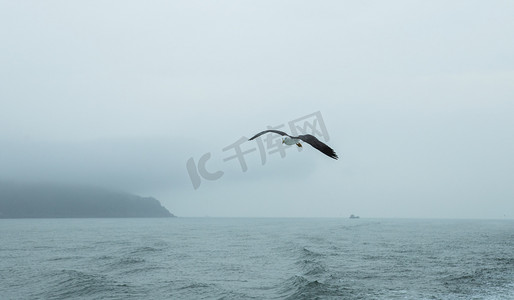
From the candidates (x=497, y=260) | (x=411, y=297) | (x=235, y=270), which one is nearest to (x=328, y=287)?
(x=411, y=297)

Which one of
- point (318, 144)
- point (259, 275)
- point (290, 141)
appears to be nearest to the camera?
point (318, 144)

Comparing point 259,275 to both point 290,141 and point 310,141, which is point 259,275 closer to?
point 290,141

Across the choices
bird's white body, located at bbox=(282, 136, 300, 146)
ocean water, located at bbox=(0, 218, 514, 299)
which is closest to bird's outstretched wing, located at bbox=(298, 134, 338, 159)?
bird's white body, located at bbox=(282, 136, 300, 146)

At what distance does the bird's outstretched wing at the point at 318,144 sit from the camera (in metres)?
12.0

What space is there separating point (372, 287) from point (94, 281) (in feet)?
65.5

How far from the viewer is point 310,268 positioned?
116ft

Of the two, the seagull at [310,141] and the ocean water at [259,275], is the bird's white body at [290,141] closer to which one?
the seagull at [310,141]

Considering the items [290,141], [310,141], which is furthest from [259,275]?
[310,141]

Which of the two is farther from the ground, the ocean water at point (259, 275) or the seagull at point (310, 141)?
the seagull at point (310, 141)

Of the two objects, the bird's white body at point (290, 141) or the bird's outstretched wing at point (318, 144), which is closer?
the bird's outstretched wing at point (318, 144)

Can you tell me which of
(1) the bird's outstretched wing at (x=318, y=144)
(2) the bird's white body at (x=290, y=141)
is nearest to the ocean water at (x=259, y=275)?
(2) the bird's white body at (x=290, y=141)

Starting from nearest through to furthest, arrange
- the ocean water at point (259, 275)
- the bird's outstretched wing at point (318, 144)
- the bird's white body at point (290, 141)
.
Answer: the bird's outstretched wing at point (318, 144) → the bird's white body at point (290, 141) → the ocean water at point (259, 275)

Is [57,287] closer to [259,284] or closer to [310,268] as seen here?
[259,284]

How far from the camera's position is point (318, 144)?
1271 centimetres
